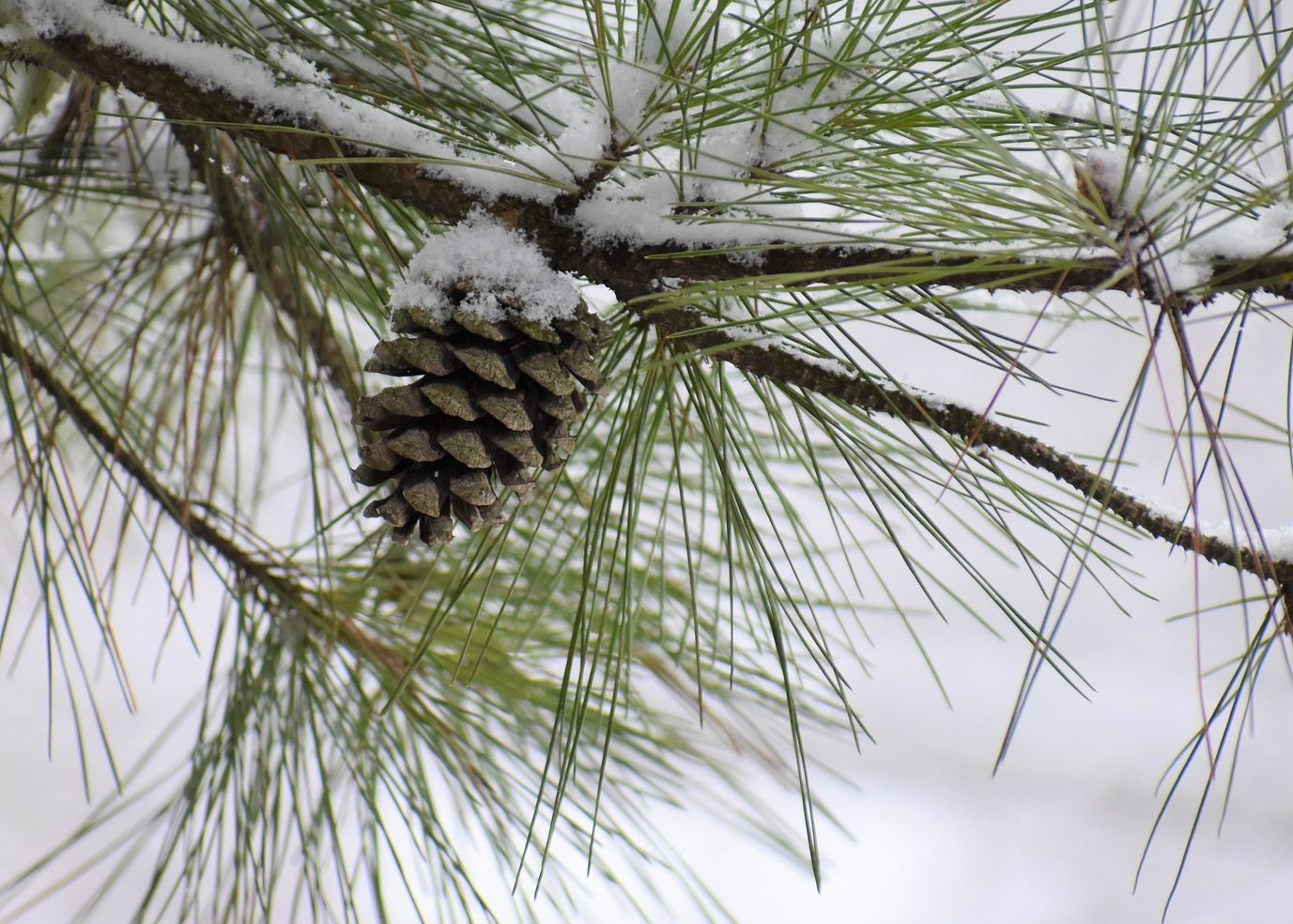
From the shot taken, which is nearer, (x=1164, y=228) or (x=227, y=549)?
(x=1164, y=228)

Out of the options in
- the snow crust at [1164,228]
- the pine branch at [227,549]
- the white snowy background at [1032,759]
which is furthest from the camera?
the white snowy background at [1032,759]

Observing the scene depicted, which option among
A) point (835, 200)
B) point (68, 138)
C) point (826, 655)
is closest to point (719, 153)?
point (835, 200)

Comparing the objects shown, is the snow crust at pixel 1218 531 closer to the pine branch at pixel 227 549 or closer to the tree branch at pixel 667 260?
the tree branch at pixel 667 260

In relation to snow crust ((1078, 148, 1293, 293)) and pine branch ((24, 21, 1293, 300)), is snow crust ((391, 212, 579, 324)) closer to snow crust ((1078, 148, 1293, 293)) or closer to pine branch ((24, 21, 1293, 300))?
pine branch ((24, 21, 1293, 300))

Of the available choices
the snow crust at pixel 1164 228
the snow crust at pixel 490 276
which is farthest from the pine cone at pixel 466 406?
the snow crust at pixel 1164 228

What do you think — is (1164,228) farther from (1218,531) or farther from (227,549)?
(227,549)

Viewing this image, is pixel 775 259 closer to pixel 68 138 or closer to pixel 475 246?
pixel 475 246

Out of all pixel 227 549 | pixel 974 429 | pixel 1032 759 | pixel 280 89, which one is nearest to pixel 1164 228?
pixel 974 429
